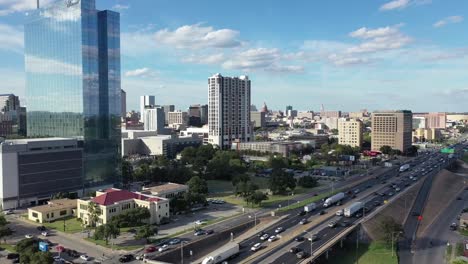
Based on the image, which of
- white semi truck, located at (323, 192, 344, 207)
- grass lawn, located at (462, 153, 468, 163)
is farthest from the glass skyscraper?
grass lawn, located at (462, 153, 468, 163)

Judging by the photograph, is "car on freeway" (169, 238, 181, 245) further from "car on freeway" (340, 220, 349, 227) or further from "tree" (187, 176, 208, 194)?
"car on freeway" (340, 220, 349, 227)

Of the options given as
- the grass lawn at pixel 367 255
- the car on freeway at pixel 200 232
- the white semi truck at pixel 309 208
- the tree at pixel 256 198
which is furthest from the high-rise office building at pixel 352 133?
the car on freeway at pixel 200 232

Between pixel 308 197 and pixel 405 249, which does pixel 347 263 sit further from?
pixel 308 197

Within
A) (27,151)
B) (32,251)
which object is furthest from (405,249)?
(27,151)

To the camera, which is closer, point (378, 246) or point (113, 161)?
point (378, 246)

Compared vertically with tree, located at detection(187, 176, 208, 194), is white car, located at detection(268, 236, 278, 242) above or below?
below

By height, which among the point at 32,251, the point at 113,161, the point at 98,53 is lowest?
the point at 32,251
